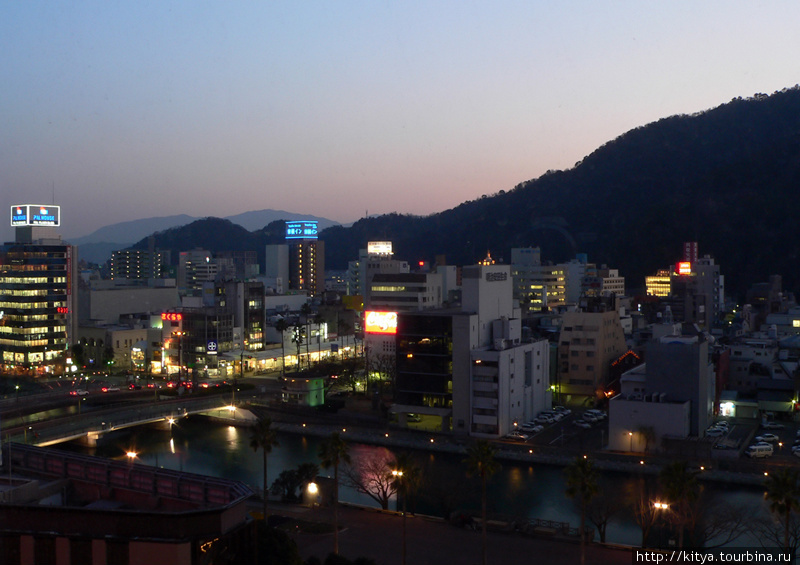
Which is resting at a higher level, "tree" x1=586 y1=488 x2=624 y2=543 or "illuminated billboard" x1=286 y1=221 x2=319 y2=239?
"illuminated billboard" x1=286 y1=221 x2=319 y2=239

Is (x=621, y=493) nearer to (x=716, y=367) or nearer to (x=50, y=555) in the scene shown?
(x=716, y=367)

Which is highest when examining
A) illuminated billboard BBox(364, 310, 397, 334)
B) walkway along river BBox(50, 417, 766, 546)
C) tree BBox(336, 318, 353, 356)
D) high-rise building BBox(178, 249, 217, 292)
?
high-rise building BBox(178, 249, 217, 292)

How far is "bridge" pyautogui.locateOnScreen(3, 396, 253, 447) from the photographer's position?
15875 mm

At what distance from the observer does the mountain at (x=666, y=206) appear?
4828cm

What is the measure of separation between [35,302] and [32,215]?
→ 329 centimetres

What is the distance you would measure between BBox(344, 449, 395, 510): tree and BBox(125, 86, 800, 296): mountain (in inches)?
1468

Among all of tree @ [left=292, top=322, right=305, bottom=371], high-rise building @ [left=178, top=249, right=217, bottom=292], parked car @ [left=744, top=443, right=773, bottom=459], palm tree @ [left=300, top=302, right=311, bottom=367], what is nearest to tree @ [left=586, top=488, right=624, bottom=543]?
parked car @ [left=744, top=443, right=773, bottom=459]

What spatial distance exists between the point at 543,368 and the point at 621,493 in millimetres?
5947

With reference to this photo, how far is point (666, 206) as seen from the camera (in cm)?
5416

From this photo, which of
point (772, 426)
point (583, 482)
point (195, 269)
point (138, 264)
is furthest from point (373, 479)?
point (138, 264)

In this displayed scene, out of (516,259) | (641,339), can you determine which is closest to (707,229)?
(516,259)

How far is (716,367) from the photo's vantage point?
1853 centimetres

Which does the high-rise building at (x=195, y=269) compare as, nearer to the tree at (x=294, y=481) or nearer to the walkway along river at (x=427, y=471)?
the walkway along river at (x=427, y=471)

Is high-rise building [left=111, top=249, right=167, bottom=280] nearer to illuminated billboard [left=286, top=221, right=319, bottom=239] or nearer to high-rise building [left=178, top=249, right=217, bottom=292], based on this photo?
high-rise building [left=178, top=249, right=217, bottom=292]
